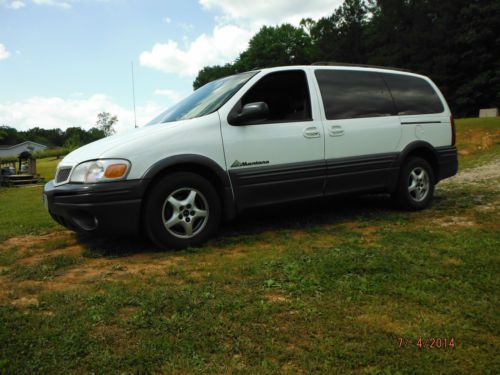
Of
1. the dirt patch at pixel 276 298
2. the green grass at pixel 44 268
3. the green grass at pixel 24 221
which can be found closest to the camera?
the dirt patch at pixel 276 298

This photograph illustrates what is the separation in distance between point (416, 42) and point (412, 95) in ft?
147

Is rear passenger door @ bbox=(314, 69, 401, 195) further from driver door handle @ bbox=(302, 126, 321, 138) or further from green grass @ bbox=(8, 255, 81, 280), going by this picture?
green grass @ bbox=(8, 255, 81, 280)

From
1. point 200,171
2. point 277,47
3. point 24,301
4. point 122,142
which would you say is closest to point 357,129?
point 200,171

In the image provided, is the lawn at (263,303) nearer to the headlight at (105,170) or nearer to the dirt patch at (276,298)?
the dirt patch at (276,298)

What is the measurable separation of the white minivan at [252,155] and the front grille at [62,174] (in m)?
0.01

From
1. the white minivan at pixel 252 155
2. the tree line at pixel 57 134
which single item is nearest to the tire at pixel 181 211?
the white minivan at pixel 252 155

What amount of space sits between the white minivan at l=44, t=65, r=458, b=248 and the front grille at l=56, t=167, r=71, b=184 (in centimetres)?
1

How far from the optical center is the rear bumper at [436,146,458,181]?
594 centimetres

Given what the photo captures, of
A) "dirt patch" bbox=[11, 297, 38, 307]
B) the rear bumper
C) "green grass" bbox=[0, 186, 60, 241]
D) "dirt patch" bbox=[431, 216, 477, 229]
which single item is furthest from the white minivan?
"green grass" bbox=[0, 186, 60, 241]

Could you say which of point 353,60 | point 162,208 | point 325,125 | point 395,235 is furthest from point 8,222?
point 353,60

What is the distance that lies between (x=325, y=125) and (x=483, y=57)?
42506 millimetres

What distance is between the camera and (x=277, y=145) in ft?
14.7

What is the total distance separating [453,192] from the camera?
6.98 m

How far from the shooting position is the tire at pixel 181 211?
3.92 metres
